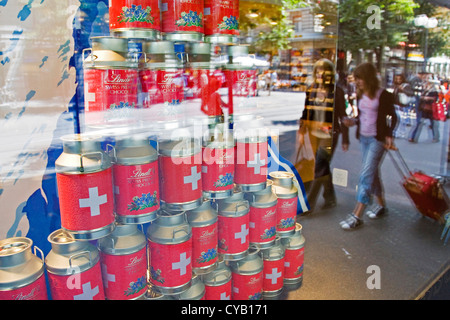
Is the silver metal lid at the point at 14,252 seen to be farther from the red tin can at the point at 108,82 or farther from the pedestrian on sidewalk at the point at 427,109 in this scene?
the pedestrian on sidewalk at the point at 427,109

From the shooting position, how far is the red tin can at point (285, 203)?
2.44m

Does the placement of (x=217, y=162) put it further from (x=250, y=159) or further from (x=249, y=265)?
(x=249, y=265)

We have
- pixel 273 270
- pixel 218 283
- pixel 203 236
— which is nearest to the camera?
pixel 203 236

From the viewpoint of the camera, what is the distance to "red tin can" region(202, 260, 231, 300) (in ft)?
6.81

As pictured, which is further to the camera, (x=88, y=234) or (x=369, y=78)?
(x=369, y=78)

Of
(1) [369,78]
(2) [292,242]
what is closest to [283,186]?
(2) [292,242]

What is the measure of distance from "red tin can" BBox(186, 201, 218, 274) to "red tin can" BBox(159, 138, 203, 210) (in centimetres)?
10

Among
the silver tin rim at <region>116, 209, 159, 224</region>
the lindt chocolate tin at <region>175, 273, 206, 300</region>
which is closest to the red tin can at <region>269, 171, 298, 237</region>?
the lindt chocolate tin at <region>175, 273, 206, 300</region>

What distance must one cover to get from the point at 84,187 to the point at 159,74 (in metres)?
0.63

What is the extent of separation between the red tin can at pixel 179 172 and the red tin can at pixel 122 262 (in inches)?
9.8

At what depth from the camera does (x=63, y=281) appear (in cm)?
155

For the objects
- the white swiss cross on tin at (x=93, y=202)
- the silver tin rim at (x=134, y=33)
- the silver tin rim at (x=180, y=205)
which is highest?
the silver tin rim at (x=134, y=33)

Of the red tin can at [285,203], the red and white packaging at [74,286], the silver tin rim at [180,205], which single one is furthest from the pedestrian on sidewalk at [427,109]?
the red and white packaging at [74,286]

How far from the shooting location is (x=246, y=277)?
7.26 feet
